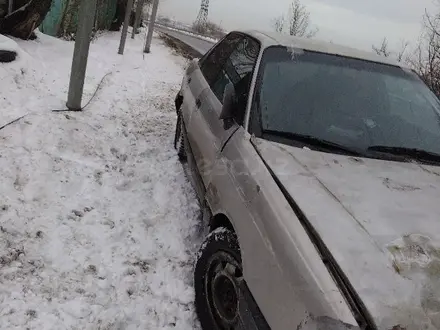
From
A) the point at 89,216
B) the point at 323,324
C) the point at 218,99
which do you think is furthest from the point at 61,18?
the point at 323,324

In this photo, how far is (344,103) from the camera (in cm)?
Answer: 336

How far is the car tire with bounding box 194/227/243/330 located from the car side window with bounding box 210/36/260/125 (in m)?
0.84

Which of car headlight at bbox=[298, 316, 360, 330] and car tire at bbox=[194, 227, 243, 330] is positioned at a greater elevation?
car headlight at bbox=[298, 316, 360, 330]

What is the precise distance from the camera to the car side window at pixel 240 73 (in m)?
3.31

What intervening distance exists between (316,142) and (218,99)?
3.65 feet

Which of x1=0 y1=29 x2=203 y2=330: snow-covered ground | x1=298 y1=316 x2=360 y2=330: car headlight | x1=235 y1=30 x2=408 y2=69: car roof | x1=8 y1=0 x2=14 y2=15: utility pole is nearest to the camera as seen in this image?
x1=298 y1=316 x2=360 y2=330: car headlight

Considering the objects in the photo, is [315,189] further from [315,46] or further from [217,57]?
[217,57]

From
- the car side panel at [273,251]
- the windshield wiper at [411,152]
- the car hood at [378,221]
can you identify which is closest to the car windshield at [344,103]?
the windshield wiper at [411,152]

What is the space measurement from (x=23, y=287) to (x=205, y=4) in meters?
70.0

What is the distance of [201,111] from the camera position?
4.15m

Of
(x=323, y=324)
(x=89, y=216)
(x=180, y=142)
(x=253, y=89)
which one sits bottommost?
(x=89, y=216)

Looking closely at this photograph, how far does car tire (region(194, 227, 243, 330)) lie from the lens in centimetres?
267

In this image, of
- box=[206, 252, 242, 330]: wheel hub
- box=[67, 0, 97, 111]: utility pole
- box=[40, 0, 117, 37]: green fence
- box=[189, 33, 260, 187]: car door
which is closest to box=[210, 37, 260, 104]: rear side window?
box=[189, 33, 260, 187]: car door

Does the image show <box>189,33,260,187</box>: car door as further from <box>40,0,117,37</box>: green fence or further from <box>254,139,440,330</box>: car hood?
<box>40,0,117,37</box>: green fence
